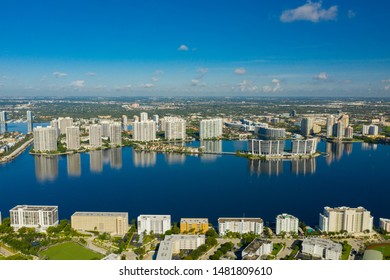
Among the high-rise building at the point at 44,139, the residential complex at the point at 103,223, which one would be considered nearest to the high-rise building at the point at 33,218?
the residential complex at the point at 103,223

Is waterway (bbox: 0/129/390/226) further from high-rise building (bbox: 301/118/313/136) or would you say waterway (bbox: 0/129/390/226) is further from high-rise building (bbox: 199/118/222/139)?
high-rise building (bbox: 301/118/313/136)

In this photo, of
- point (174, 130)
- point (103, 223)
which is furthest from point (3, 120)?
point (103, 223)

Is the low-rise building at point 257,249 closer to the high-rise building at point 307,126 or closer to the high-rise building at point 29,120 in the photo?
the high-rise building at point 307,126

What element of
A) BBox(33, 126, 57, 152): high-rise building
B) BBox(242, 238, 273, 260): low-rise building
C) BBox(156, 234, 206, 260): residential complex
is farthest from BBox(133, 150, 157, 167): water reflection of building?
BBox(242, 238, 273, 260): low-rise building

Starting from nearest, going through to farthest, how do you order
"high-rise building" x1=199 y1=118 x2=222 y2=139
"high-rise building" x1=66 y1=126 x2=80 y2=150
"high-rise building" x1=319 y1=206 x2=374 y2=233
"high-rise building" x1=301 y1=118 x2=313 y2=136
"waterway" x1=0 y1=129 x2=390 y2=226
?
"high-rise building" x1=319 y1=206 x2=374 y2=233 < "waterway" x1=0 y1=129 x2=390 y2=226 < "high-rise building" x1=66 y1=126 x2=80 y2=150 < "high-rise building" x1=199 y1=118 x2=222 y2=139 < "high-rise building" x1=301 y1=118 x2=313 y2=136

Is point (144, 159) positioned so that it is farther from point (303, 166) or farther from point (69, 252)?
point (69, 252)
